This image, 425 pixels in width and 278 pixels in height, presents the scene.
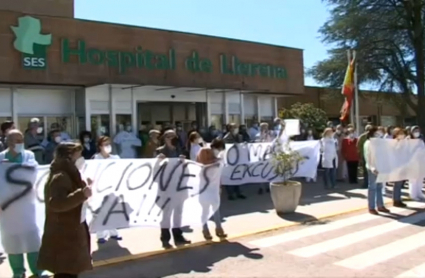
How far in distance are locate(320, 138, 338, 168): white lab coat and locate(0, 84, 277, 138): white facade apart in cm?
622

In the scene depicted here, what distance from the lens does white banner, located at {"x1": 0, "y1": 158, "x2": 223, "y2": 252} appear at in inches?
305

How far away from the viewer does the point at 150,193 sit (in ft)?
26.9

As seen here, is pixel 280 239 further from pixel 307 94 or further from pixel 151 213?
pixel 307 94

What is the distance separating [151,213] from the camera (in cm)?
812

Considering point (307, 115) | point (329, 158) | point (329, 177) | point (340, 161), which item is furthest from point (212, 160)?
point (307, 115)

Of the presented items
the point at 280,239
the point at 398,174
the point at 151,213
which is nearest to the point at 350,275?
the point at 280,239

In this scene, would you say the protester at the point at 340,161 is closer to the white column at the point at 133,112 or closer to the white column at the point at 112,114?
the white column at the point at 133,112

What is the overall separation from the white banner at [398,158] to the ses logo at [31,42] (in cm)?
1085

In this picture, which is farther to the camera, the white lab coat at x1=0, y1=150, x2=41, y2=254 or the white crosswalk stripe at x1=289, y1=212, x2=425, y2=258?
the white crosswalk stripe at x1=289, y1=212, x2=425, y2=258

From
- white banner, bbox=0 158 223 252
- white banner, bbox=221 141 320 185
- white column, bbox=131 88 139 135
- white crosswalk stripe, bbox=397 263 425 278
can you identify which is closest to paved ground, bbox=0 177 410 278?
white banner, bbox=0 158 223 252

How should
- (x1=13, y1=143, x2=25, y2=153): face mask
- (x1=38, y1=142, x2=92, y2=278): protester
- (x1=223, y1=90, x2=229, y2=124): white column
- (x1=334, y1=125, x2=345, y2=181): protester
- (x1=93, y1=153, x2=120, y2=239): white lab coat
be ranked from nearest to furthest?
(x1=38, y1=142, x2=92, y2=278): protester → (x1=13, y1=143, x2=25, y2=153): face mask → (x1=93, y1=153, x2=120, y2=239): white lab coat → (x1=334, y1=125, x2=345, y2=181): protester → (x1=223, y1=90, x2=229, y2=124): white column

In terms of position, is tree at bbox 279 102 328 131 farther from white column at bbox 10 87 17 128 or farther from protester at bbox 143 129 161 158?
protester at bbox 143 129 161 158

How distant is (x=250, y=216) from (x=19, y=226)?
558cm

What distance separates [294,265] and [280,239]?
1559mm
